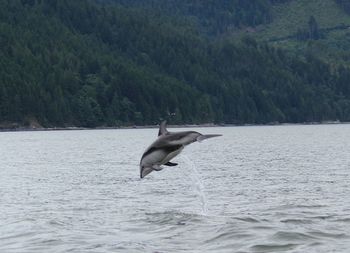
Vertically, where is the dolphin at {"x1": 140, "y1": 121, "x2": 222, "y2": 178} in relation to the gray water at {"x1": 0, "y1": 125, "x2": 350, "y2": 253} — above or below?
above

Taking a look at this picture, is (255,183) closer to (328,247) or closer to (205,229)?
(205,229)

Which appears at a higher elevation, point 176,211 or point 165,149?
point 165,149

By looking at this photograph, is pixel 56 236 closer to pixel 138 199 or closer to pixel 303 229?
pixel 303 229

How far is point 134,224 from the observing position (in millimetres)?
36938

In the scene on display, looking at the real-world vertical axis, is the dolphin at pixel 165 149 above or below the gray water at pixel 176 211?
above

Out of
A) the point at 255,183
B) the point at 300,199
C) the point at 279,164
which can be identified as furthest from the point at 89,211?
the point at 279,164

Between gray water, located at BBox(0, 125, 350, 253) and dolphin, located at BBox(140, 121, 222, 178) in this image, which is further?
gray water, located at BBox(0, 125, 350, 253)

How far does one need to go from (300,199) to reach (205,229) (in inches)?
566

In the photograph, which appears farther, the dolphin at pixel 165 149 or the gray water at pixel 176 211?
the gray water at pixel 176 211

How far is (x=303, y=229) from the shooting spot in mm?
34156

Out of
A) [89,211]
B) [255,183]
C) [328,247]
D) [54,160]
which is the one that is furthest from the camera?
[54,160]

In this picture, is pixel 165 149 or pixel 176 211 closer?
pixel 165 149

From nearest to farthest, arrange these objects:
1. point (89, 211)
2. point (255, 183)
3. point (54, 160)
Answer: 1. point (89, 211)
2. point (255, 183)
3. point (54, 160)

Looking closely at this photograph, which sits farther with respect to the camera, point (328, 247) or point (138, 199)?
point (138, 199)
